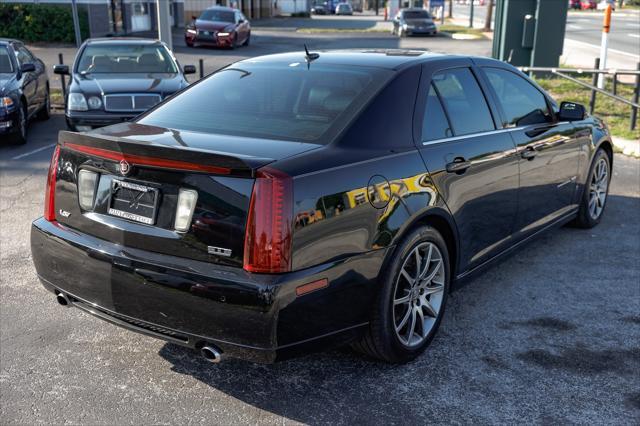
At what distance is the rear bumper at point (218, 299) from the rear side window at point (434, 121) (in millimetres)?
898

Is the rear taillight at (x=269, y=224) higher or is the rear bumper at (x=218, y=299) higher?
the rear taillight at (x=269, y=224)

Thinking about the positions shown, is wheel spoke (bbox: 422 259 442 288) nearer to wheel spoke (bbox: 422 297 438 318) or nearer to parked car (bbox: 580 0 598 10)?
wheel spoke (bbox: 422 297 438 318)

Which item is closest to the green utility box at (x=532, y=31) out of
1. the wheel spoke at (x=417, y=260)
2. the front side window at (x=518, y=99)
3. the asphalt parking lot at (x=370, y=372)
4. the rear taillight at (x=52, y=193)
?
the front side window at (x=518, y=99)

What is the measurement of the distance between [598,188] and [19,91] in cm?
800

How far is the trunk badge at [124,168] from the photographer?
10.8 feet

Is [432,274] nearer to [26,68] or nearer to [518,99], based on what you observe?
[518,99]

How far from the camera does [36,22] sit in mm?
27109

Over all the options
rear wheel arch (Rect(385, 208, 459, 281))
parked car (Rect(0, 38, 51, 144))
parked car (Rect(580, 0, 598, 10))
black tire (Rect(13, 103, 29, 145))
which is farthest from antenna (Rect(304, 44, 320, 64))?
parked car (Rect(580, 0, 598, 10))

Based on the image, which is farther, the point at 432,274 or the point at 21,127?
the point at 21,127

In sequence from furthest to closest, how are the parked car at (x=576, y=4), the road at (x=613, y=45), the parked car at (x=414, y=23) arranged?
the parked car at (x=414, y=23), the parked car at (x=576, y=4), the road at (x=613, y=45)

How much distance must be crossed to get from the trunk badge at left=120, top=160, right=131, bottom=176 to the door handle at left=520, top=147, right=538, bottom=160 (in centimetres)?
275

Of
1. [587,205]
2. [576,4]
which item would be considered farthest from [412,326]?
[576,4]

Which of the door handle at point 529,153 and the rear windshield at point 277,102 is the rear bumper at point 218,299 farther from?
the door handle at point 529,153

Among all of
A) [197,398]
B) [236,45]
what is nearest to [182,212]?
[197,398]
